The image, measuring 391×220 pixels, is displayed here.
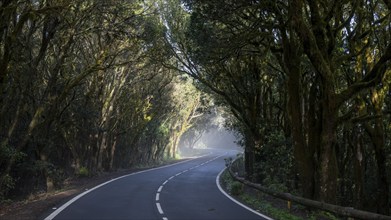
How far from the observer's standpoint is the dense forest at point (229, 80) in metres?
14.7

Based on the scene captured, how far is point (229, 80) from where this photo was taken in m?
26.5

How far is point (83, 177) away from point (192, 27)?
1519 centimetres

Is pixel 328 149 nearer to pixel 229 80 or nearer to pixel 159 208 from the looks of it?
pixel 159 208

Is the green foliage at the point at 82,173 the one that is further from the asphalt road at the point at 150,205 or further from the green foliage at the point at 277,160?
the green foliage at the point at 277,160

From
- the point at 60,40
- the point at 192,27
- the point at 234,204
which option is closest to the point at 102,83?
the point at 60,40

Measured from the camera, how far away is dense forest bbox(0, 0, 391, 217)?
580 inches

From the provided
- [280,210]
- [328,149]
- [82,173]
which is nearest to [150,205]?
[280,210]

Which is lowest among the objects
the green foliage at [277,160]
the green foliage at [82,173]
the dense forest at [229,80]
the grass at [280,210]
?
the grass at [280,210]

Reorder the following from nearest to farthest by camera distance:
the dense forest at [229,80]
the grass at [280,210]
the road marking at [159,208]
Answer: the grass at [280,210]
the dense forest at [229,80]
the road marking at [159,208]

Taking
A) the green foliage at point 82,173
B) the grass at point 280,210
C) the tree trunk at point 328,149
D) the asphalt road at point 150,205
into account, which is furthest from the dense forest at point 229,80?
the asphalt road at point 150,205

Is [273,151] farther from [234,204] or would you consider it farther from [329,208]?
[329,208]

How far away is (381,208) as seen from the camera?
20156mm

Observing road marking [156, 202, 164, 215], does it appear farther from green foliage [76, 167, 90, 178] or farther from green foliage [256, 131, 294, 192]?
green foliage [76, 167, 90, 178]

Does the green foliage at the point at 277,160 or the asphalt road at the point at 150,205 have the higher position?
the green foliage at the point at 277,160
